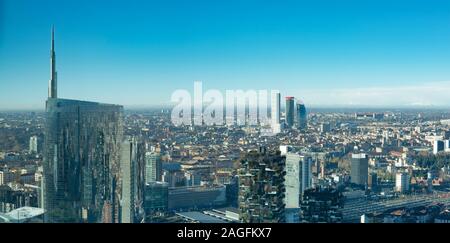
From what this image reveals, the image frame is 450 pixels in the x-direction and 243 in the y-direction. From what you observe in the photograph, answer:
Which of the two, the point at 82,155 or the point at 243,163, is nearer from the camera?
the point at 243,163

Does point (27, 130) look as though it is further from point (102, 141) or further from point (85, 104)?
point (102, 141)

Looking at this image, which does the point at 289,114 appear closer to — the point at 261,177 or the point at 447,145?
the point at 261,177

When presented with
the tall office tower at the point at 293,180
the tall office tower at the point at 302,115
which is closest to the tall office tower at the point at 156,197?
the tall office tower at the point at 293,180

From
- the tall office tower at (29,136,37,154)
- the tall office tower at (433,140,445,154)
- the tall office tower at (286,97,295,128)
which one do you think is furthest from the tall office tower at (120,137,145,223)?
the tall office tower at (433,140,445,154)

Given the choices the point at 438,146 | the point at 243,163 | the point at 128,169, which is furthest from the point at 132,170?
the point at 438,146

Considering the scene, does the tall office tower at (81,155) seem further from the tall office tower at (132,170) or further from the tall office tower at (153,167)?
the tall office tower at (153,167)
